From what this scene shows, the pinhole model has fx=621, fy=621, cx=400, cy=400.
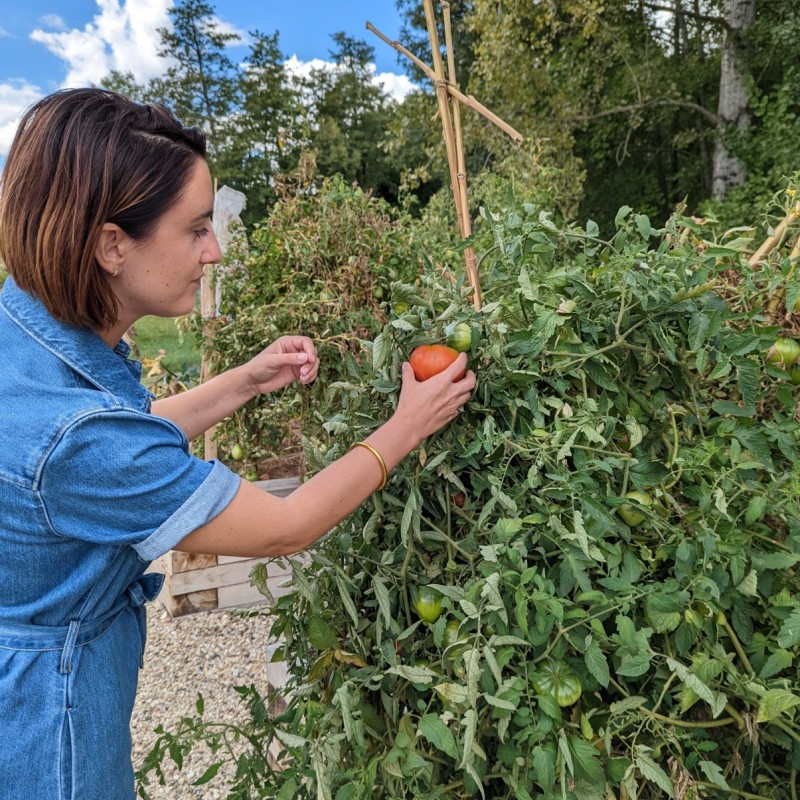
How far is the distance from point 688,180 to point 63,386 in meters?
14.6

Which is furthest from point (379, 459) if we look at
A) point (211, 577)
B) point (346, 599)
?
point (211, 577)

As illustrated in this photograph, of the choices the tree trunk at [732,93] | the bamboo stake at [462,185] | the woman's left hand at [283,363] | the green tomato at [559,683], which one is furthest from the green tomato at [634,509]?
the tree trunk at [732,93]

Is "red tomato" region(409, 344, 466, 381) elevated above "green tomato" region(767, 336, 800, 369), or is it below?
above

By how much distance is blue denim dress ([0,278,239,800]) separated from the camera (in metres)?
0.93

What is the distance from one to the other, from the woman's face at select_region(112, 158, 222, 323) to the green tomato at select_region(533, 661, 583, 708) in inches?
34.8

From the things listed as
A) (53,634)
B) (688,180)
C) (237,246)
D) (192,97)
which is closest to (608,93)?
(688,180)

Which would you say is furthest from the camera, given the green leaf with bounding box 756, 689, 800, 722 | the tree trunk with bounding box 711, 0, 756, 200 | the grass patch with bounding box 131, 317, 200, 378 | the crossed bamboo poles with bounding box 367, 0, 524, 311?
the grass patch with bounding box 131, 317, 200, 378

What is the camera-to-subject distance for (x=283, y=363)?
1565 millimetres

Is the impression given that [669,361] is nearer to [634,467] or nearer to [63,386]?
[634,467]

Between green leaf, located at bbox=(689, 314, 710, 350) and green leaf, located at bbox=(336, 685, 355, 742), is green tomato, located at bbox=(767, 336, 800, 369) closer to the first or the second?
green leaf, located at bbox=(689, 314, 710, 350)

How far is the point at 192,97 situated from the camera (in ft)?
77.4

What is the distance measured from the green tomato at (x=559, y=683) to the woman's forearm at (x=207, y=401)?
103cm

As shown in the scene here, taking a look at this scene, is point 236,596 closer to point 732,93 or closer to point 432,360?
point 432,360

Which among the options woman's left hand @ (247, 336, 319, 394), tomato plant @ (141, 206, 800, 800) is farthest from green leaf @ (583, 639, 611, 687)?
Answer: woman's left hand @ (247, 336, 319, 394)
